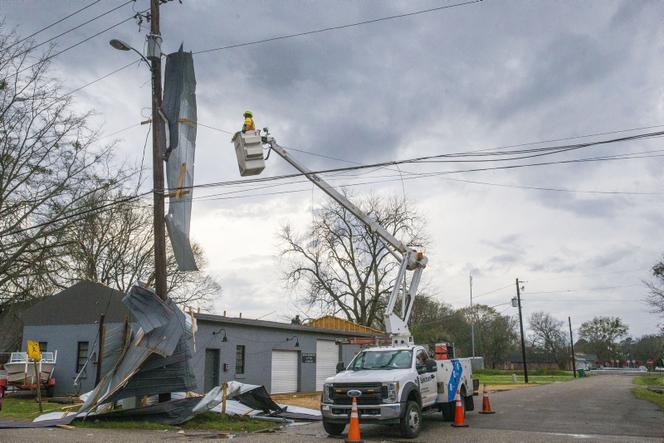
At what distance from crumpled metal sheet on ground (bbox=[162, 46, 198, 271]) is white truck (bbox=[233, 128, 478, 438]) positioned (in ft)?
6.12

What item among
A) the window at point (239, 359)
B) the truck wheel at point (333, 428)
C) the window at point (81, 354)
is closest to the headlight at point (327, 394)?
the truck wheel at point (333, 428)

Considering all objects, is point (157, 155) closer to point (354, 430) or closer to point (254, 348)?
point (354, 430)

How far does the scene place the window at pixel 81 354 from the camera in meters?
24.7

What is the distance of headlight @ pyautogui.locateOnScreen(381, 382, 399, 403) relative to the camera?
1120 cm

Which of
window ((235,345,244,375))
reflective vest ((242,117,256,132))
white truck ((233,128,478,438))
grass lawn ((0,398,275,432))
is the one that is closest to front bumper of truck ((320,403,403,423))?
white truck ((233,128,478,438))

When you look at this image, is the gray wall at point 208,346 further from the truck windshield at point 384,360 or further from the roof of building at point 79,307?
the truck windshield at point 384,360

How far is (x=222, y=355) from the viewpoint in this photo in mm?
23578

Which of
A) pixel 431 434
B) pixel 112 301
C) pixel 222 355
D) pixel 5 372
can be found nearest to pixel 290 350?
pixel 222 355

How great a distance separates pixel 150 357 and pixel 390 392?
245 inches

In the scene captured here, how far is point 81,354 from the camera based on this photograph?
2495 centimetres

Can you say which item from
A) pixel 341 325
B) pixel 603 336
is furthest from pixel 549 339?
pixel 341 325

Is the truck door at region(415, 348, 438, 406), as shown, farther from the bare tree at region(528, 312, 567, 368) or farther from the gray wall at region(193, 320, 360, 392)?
the bare tree at region(528, 312, 567, 368)

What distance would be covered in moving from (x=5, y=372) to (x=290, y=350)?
43.1 ft

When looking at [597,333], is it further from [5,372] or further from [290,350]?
[5,372]
